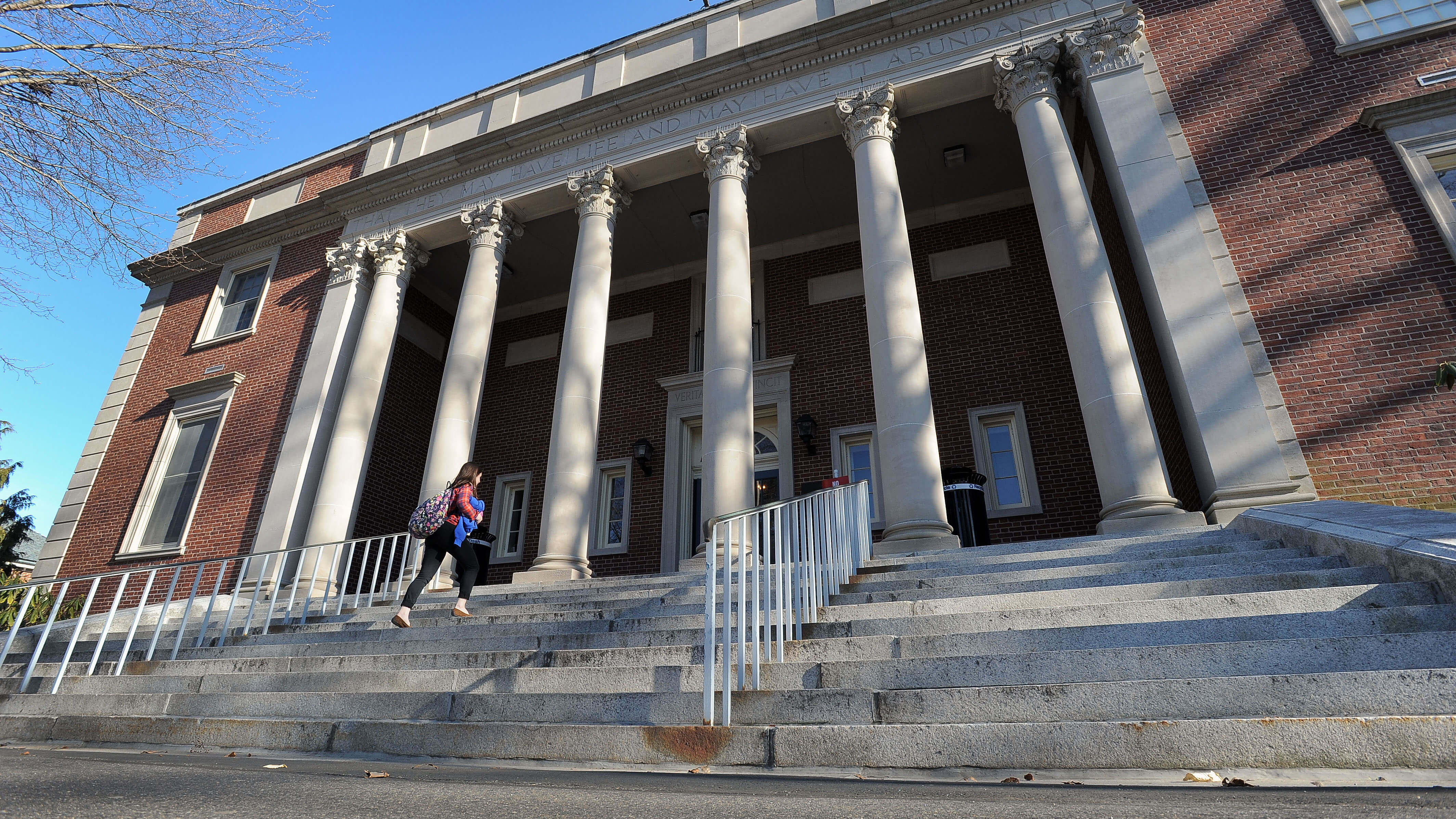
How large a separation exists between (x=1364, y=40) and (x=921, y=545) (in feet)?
30.1

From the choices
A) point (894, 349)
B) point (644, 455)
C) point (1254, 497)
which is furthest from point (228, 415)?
point (1254, 497)

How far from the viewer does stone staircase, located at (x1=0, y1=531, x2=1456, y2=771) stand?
2812 mm

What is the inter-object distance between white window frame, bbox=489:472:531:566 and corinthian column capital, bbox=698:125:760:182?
7660 mm

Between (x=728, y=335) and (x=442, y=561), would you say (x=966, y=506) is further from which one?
(x=442, y=561)

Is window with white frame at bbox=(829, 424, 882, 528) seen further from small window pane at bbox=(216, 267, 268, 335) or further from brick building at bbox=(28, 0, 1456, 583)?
small window pane at bbox=(216, 267, 268, 335)

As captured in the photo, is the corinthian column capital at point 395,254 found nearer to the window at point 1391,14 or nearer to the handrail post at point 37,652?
the handrail post at point 37,652

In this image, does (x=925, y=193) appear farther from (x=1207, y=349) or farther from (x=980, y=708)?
(x=980, y=708)

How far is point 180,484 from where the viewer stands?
46.4 ft

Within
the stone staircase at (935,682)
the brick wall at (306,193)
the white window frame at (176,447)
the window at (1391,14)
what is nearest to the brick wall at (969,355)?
the window at (1391,14)

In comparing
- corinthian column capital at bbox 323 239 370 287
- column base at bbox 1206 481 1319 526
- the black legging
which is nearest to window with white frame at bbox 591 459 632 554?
corinthian column capital at bbox 323 239 370 287

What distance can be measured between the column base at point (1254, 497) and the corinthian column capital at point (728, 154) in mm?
7831

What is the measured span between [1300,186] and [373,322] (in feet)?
46.7

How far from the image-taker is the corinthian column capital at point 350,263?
46.0ft

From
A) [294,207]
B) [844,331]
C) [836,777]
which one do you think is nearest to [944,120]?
[844,331]
